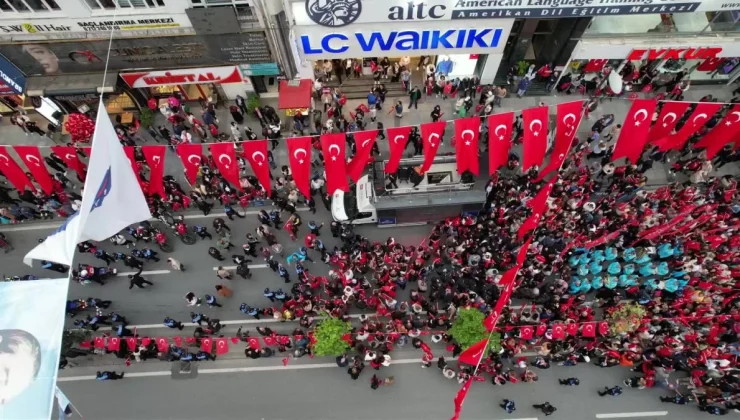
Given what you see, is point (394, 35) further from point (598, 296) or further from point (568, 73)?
point (598, 296)

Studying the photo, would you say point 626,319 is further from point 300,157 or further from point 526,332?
point 300,157

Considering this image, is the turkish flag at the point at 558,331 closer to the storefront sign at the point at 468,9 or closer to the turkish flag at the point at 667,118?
the turkish flag at the point at 667,118

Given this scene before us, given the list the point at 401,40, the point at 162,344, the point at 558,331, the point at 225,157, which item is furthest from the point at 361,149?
the point at 162,344

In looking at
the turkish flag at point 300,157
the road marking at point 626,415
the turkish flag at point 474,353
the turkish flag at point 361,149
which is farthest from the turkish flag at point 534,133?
the road marking at point 626,415

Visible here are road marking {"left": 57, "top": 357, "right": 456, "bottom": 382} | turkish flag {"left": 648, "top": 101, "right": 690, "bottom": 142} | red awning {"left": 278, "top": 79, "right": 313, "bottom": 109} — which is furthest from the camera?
red awning {"left": 278, "top": 79, "right": 313, "bottom": 109}

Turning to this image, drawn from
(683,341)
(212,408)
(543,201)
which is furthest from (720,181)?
(212,408)

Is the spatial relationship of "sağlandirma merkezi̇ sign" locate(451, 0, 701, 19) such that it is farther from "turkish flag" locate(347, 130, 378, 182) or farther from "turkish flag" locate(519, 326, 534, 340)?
"turkish flag" locate(519, 326, 534, 340)

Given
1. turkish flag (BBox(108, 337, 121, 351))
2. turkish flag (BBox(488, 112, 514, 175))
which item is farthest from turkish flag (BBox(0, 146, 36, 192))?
turkish flag (BBox(488, 112, 514, 175))
